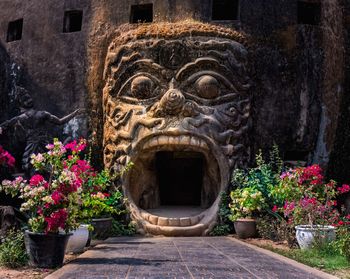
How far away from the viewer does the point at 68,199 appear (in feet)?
17.6

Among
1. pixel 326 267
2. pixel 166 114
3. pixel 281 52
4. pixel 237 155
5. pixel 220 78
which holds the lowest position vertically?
pixel 326 267

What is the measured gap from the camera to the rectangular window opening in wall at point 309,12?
1000 cm

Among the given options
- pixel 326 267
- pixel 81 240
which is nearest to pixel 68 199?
pixel 81 240

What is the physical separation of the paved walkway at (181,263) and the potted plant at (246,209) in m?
0.73

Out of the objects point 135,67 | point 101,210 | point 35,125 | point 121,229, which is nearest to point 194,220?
point 121,229

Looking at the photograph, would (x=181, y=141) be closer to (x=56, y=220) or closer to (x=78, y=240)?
(x=78, y=240)

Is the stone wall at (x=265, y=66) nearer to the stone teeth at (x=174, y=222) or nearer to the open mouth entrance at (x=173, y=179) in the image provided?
the open mouth entrance at (x=173, y=179)

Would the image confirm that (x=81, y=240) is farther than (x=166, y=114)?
No

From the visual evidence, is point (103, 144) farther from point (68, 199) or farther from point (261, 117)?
point (68, 199)

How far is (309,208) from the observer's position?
6.66m

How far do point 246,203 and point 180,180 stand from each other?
376cm

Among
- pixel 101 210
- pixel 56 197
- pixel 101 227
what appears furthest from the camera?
pixel 101 227

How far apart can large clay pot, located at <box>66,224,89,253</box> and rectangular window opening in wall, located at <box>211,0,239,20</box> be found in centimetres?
651

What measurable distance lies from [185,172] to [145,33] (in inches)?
154
